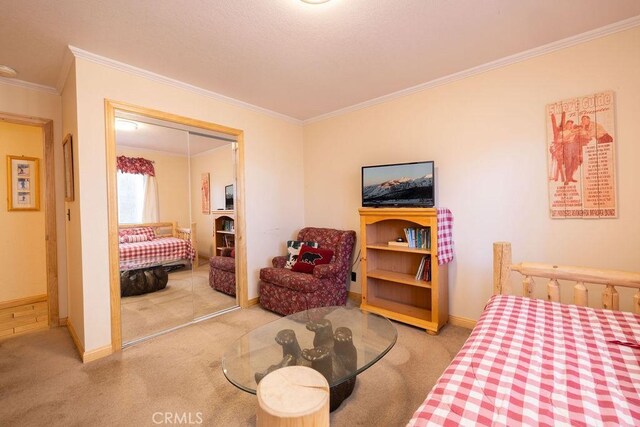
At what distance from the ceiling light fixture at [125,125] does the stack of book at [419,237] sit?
2.82 m

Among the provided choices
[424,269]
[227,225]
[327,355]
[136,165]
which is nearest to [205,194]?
[227,225]

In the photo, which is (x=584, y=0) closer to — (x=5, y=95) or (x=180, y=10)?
(x=180, y=10)

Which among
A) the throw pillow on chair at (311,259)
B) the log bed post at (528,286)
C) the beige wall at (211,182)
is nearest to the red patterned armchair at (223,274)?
the beige wall at (211,182)

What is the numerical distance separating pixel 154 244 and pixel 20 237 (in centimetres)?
218

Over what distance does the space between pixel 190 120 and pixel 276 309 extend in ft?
7.36

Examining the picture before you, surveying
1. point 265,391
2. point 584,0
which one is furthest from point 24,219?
point 584,0

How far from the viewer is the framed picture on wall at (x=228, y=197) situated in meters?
3.38

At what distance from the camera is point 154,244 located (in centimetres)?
287

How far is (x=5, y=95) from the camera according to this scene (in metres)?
2.58

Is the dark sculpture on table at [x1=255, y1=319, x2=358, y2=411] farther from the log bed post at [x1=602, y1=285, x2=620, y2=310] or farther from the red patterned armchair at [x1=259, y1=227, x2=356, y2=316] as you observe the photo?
the log bed post at [x1=602, y1=285, x2=620, y2=310]

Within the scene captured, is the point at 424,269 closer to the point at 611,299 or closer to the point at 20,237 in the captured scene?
the point at 611,299

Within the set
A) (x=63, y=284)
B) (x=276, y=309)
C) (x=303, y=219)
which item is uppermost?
(x=303, y=219)

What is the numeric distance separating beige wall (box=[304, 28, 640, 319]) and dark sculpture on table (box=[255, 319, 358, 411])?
1649 millimetres

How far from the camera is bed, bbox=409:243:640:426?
29.5 inches
